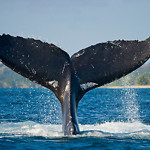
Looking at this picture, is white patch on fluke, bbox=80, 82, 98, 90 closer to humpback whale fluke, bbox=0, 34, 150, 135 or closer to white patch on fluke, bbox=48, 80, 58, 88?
humpback whale fluke, bbox=0, 34, 150, 135

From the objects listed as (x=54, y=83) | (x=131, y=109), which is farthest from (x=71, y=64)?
(x=131, y=109)

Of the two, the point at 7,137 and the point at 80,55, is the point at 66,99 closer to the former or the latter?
the point at 80,55

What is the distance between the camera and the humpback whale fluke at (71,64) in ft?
24.4

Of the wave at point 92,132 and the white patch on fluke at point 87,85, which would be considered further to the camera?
the wave at point 92,132

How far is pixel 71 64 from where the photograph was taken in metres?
7.93

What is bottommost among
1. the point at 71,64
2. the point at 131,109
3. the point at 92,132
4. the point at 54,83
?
the point at 92,132

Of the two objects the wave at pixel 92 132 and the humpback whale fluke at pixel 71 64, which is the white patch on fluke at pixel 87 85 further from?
the wave at pixel 92 132

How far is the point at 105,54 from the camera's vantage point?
25.5ft

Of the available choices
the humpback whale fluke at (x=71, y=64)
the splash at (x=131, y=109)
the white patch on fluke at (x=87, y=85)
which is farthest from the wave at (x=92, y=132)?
the splash at (x=131, y=109)

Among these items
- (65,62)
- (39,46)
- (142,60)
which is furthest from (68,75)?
(142,60)

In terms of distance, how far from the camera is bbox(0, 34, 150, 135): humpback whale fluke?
7.45m

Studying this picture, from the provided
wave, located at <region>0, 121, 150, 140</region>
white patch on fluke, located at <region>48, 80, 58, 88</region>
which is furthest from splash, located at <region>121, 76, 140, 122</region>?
white patch on fluke, located at <region>48, 80, 58, 88</region>

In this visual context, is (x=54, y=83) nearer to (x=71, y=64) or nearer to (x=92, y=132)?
(x=71, y=64)

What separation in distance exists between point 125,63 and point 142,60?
40 cm
